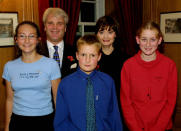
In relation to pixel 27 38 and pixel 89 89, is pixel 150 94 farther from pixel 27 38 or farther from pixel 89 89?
pixel 27 38

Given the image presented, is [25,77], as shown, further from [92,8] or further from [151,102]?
[92,8]

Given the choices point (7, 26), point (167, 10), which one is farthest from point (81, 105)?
point (167, 10)

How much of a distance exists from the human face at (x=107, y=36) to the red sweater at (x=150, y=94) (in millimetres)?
397

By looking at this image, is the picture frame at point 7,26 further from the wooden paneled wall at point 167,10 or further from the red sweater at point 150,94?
the wooden paneled wall at point 167,10

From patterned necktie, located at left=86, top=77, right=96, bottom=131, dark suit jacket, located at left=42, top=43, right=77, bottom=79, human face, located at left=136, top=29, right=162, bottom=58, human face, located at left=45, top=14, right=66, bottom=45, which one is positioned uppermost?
human face, located at left=45, top=14, right=66, bottom=45

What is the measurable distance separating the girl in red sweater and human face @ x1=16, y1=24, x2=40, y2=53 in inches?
36.1

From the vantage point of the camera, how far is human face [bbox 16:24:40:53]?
2.02m

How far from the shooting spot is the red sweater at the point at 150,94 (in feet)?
6.70

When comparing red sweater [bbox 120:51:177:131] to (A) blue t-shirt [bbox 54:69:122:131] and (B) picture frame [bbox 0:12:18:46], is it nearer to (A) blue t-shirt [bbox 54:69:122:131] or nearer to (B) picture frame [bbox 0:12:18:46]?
(A) blue t-shirt [bbox 54:69:122:131]

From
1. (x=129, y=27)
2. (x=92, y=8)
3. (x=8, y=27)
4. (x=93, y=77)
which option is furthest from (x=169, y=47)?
(x=8, y=27)

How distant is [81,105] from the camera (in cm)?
185

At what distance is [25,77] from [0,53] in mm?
1208

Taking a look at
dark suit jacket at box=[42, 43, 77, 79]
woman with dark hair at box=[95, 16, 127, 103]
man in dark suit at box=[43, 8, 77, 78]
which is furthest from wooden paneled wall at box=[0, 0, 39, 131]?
woman with dark hair at box=[95, 16, 127, 103]

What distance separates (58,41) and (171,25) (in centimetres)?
224
